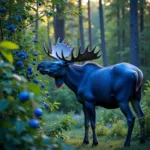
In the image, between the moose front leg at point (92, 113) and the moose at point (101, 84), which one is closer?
the moose at point (101, 84)

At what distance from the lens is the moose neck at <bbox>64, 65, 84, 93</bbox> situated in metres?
7.25

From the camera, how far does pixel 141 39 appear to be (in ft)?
72.6

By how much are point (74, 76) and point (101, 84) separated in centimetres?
81

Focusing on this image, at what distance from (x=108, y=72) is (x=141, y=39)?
16.1m

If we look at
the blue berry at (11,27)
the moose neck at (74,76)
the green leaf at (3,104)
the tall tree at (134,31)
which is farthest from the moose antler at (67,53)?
→ the tall tree at (134,31)

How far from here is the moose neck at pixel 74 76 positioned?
7250 mm

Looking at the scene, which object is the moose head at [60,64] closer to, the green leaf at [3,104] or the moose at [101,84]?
the moose at [101,84]

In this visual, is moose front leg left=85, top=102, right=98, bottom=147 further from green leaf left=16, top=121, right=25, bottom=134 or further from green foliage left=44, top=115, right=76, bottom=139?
green leaf left=16, top=121, right=25, bottom=134

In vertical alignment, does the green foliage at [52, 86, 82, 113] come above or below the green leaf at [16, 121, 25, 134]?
below

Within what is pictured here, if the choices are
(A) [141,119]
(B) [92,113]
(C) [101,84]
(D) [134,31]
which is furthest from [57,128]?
(D) [134,31]

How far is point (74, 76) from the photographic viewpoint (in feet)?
23.8

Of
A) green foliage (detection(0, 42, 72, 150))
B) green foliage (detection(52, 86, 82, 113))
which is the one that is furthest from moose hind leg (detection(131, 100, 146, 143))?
green foliage (detection(52, 86, 82, 113))

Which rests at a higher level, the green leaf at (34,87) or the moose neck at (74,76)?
the green leaf at (34,87)

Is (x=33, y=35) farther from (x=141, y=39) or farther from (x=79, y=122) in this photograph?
(x=141, y=39)
